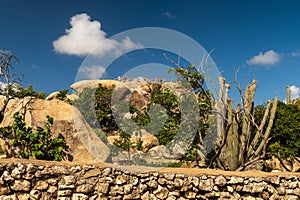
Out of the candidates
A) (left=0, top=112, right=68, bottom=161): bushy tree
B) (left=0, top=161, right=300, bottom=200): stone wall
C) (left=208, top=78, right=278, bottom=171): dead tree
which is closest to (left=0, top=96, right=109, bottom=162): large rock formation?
(left=0, top=112, right=68, bottom=161): bushy tree

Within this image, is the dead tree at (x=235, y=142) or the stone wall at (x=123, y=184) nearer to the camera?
the stone wall at (x=123, y=184)

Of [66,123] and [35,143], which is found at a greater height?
[66,123]

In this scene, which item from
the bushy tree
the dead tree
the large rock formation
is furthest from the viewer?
the dead tree

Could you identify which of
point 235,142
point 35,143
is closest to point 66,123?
point 35,143

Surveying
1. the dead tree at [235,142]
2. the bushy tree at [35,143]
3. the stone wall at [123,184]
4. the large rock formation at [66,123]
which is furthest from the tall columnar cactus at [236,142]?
the bushy tree at [35,143]

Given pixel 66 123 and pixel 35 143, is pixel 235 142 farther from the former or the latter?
pixel 35 143

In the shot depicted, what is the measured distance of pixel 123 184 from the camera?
585 centimetres

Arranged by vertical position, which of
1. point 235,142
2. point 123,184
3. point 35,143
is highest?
→ point 235,142

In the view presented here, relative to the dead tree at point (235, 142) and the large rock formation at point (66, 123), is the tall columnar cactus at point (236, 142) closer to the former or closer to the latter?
the dead tree at point (235, 142)

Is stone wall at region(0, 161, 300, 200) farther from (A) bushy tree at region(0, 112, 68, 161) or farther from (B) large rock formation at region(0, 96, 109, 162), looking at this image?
(B) large rock formation at region(0, 96, 109, 162)

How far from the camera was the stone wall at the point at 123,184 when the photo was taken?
209 inches

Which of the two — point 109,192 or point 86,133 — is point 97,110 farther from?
point 109,192

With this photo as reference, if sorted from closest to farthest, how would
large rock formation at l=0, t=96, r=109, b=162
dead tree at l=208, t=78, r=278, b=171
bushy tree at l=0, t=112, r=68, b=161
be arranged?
bushy tree at l=0, t=112, r=68, b=161
large rock formation at l=0, t=96, r=109, b=162
dead tree at l=208, t=78, r=278, b=171

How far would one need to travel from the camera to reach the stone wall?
209 inches
